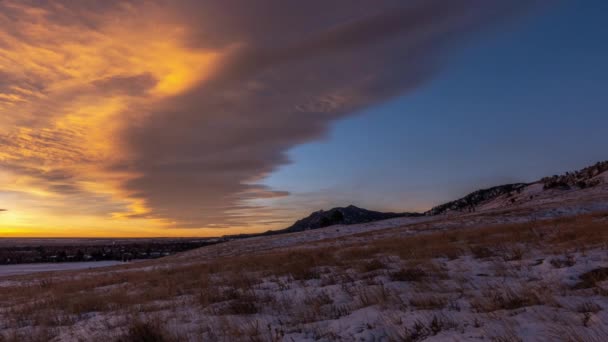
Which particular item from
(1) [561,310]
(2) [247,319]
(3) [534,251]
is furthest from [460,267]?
(2) [247,319]

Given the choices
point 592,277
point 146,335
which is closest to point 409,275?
point 592,277

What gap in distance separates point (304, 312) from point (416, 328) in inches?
91.5

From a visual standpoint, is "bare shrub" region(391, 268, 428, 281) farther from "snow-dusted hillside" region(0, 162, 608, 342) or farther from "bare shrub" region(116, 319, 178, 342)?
"bare shrub" region(116, 319, 178, 342)

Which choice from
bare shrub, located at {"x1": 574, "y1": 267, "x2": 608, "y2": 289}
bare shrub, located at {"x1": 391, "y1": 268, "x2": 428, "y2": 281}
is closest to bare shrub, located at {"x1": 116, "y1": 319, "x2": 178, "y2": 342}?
bare shrub, located at {"x1": 391, "y1": 268, "x2": 428, "y2": 281}

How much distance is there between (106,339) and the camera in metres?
6.57

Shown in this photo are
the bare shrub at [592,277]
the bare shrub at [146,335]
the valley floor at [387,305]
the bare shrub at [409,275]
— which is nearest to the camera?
the valley floor at [387,305]

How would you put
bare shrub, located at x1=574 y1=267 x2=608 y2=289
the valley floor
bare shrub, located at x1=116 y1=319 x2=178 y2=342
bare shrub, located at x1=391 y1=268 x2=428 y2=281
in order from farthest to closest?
bare shrub, located at x1=391 y1=268 x2=428 y2=281 < bare shrub, located at x1=574 y1=267 x2=608 y2=289 < bare shrub, located at x1=116 y1=319 x2=178 y2=342 < the valley floor

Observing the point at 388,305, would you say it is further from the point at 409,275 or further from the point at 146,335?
the point at 146,335

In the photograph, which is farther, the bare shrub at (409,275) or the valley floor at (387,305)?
the bare shrub at (409,275)

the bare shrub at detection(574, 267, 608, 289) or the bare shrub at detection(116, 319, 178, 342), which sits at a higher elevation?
the bare shrub at detection(574, 267, 608, 289)

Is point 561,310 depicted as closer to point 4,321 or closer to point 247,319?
point 247,319

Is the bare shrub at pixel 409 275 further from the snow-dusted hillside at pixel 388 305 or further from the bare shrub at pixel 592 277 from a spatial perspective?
the bare shrub at pixel 592 277

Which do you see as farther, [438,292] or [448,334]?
[438,292]

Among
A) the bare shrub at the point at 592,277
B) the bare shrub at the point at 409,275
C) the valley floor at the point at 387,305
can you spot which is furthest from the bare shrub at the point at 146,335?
the bare shrub at the point at 592,277
